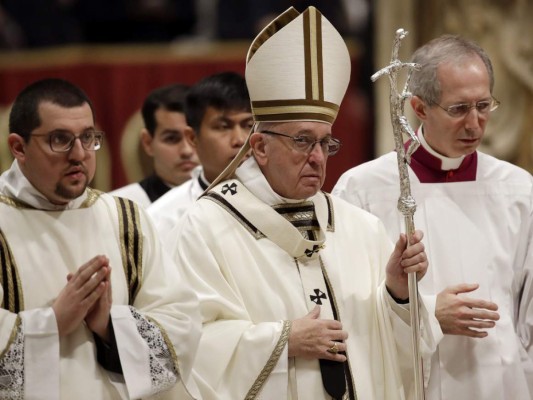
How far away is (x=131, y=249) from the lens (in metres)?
4.38

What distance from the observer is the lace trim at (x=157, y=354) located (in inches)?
166

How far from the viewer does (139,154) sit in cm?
859

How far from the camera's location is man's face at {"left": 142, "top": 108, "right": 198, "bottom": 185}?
6.65 metres

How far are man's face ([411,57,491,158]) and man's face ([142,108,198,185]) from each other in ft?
6.11

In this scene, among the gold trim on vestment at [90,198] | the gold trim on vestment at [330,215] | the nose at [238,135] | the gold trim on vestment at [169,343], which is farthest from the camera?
the nose at [238,135]

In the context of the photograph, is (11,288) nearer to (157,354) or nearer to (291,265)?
(157,354)

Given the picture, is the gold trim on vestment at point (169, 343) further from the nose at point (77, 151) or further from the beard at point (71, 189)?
the nose at point (77, 151)

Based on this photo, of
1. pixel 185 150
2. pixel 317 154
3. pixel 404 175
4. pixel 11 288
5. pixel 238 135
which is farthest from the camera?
pixel 185 150

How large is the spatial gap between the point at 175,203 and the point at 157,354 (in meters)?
1.88

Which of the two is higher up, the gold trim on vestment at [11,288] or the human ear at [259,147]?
the human ear at [259,147]

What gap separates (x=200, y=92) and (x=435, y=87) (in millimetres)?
1256

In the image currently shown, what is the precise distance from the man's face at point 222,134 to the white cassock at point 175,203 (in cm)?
20

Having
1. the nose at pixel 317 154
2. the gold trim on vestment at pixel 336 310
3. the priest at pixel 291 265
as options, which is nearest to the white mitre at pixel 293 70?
the priest at pixel 291 265

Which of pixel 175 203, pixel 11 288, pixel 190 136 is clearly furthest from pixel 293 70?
pixel 175 203
